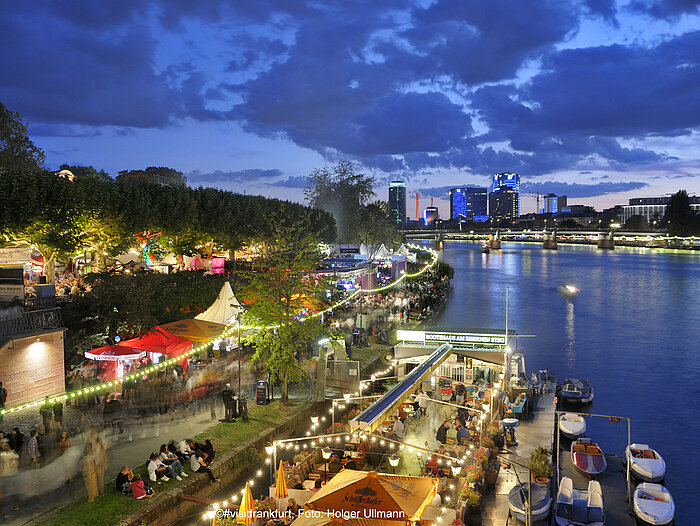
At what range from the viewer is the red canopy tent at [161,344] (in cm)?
1712

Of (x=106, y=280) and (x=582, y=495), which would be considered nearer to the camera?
(x=582, y=495)

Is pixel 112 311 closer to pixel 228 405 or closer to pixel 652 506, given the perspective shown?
pixel 228 405

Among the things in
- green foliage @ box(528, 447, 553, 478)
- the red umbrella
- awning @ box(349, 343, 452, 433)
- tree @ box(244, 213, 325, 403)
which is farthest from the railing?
green foliage @ box(528, 447, 553, 478)

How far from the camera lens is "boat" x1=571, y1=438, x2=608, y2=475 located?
51.0 feet

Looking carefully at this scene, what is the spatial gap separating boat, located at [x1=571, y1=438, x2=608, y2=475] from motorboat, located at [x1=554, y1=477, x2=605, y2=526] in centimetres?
250

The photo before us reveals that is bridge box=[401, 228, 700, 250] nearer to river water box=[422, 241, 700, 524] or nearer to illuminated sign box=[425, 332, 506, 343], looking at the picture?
river water box=[422, 241, 700, 524]

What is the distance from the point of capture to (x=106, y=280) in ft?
68.8

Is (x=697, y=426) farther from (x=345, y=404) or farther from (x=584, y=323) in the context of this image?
(x=584, y=323)

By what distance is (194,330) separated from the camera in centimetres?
1909

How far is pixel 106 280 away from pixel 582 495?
1767cm

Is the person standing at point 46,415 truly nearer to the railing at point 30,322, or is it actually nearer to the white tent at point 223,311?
the railing at point 30,322

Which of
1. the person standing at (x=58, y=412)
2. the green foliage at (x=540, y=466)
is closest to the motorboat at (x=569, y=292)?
the green foliage at (x=540, y=466)

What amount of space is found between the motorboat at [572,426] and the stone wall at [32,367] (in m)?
16.4

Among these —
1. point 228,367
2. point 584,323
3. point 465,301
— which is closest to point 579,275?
point 465,301
